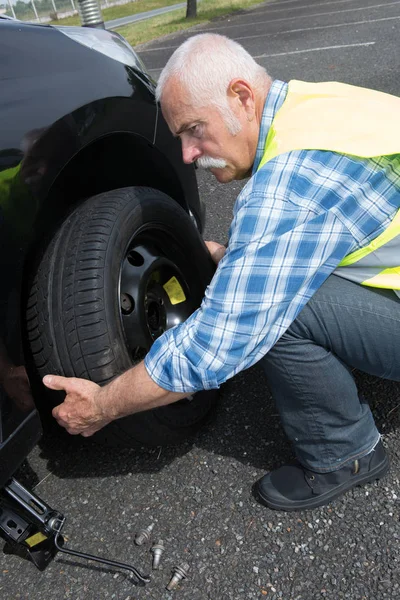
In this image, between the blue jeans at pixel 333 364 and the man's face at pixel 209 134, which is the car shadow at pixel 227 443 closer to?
the blue jeans at pixel 333 364

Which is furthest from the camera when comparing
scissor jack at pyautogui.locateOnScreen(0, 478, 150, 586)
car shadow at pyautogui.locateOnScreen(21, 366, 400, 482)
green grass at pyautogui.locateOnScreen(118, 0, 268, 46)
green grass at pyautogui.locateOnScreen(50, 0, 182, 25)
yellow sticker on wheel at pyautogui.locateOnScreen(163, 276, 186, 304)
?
green grass at pyautogui.locateOnScreen(50, 0, 182, 25)

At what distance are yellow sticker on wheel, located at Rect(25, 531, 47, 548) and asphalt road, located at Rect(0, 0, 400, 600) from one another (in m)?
0.15

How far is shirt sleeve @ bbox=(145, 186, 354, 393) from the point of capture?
1450 millimetres

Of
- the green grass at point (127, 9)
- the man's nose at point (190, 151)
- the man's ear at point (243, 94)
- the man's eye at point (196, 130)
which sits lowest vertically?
the green grass at point (127, 9)

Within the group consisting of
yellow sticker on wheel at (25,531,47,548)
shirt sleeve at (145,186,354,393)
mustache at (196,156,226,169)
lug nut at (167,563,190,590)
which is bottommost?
lug nut at (167,563,190,590)

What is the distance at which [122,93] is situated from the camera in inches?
80.2

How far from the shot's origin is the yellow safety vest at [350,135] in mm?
1509

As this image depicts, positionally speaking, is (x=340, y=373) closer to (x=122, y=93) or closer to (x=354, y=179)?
(x=354, y=179)

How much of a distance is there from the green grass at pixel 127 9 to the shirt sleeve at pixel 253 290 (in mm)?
30221

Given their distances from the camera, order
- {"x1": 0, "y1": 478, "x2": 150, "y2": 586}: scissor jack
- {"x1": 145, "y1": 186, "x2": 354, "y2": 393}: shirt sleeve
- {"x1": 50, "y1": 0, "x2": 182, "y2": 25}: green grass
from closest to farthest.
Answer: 1. {"x1": 145, "y1": 186, "x2": 354, "y2": 393}: shirt sleeve
2. {"x1": 0, "y1": 478, "x2": 150, "y2": 586}: scissor jack
3. {"x1": 50, "y1": 0, "x2": 182, "y2": 25}: green grass

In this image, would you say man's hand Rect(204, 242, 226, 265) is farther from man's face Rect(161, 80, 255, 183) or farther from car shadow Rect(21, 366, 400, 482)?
man's face Rect(161, 80, 255, 183)

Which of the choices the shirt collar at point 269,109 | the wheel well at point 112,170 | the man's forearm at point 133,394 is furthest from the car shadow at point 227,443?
the shirt collar at point 269,109

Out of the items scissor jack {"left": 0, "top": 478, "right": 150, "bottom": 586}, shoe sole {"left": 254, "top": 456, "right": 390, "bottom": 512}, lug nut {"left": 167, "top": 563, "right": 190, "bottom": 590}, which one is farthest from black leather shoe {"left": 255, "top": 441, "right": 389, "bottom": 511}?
scissor jack {"left": 0, "top": 478, "right": 150, "bottom": 586}

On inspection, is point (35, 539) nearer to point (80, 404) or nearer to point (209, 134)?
point (80, 404)
